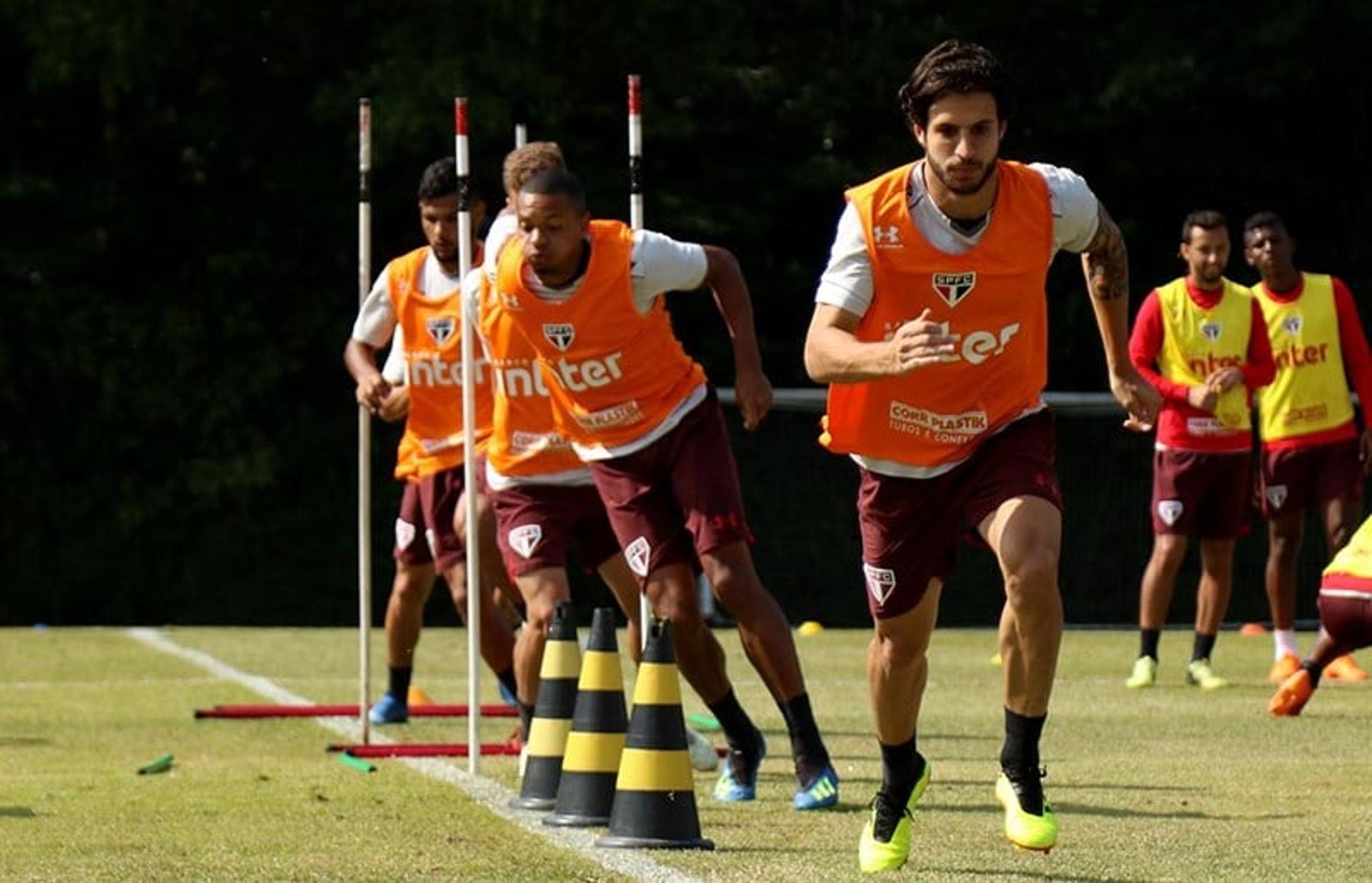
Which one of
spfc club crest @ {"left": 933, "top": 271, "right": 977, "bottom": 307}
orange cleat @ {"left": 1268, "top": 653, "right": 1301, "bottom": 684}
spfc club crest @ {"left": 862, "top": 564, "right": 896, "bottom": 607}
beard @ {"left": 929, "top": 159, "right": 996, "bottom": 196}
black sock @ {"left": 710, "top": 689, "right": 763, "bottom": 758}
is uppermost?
beard @ {"left": 929, "top": 159, "right": 996, "bottom": 196}

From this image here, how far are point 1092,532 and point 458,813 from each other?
14873 millimetres

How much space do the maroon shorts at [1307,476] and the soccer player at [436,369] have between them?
502 centimetres

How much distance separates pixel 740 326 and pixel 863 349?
8.96ft

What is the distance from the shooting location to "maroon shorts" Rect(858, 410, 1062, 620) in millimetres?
7715

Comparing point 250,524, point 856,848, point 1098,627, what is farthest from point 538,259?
point 250,524

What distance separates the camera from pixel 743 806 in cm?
948

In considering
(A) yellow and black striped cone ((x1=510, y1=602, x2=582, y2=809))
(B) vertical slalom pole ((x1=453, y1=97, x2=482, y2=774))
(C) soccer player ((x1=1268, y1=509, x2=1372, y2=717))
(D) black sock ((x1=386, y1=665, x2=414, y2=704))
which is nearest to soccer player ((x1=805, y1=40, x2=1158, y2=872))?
(C) soccer player ((x1=1268, y1=509, x2=1372, y2=717))

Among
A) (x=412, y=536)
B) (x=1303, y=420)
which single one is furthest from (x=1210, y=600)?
(x=412, y=536)

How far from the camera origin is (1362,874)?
737cm

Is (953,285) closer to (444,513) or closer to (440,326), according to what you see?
(440,326)

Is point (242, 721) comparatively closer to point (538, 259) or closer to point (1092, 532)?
point (538, 259)

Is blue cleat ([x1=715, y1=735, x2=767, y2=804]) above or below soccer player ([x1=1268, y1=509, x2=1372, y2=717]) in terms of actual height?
below

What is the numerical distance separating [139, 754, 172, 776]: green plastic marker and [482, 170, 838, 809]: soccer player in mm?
2200

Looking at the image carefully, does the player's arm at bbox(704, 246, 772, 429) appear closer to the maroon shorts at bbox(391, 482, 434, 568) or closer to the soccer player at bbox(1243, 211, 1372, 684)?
the maroon shorts at bbox(391, 482, 434, 568)
